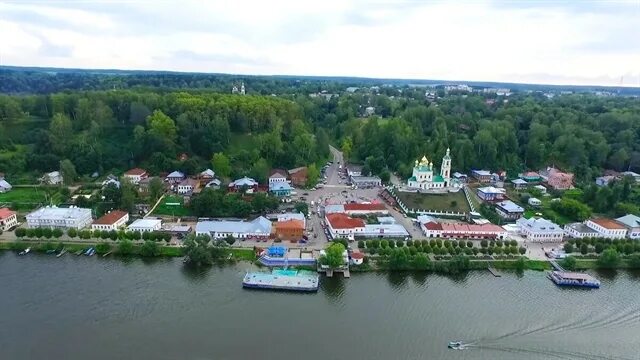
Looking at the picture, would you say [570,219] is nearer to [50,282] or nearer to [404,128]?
[404,128]

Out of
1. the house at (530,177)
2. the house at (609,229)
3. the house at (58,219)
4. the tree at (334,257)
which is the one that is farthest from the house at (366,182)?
the house at (58,219)

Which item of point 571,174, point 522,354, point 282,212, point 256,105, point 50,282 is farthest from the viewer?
point 256,105

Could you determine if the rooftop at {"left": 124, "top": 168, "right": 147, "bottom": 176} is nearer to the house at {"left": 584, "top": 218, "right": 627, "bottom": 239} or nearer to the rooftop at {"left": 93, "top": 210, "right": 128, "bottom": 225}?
the rooftop at {"left": 93, "top": 210, "right": 128, "bottom": 225}

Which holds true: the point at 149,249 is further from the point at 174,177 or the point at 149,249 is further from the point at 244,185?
the point at 174,177

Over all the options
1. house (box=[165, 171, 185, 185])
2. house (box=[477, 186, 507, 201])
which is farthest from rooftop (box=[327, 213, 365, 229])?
house (box=[165, 171, 185, 185])

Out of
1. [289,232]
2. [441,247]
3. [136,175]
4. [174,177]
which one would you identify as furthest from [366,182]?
[136,175]

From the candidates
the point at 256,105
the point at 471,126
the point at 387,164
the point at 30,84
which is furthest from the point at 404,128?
the point at 30,84
